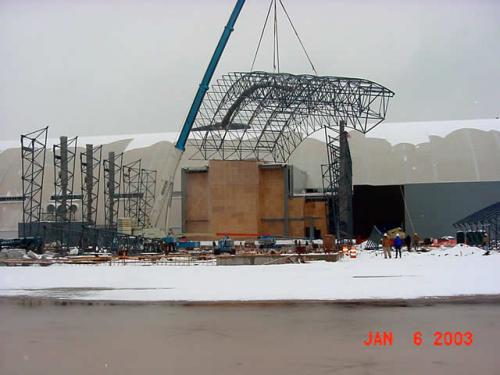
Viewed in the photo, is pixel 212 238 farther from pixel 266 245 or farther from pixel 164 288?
pixel 164 288

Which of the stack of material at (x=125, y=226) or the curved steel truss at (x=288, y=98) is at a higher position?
the curved steel truss at (x=288, y=98)

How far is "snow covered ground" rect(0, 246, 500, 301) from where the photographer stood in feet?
59.2

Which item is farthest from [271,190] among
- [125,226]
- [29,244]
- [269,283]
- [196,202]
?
[269,283]

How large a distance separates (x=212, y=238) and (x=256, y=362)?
2133 inches

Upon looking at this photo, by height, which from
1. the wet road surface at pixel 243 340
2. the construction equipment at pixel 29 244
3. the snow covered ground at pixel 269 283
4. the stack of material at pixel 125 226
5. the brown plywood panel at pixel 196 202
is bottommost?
the wet road surface at pixel 243 340

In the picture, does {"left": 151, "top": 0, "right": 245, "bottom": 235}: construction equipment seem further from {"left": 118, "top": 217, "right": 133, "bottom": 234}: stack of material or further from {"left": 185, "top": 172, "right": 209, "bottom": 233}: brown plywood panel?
{"left": 185, "top": 172, "right": 209, "bottom": 233}: brown plywood panel

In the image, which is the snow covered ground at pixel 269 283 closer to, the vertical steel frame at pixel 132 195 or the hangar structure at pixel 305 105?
the hangar structure at pixel 305 105

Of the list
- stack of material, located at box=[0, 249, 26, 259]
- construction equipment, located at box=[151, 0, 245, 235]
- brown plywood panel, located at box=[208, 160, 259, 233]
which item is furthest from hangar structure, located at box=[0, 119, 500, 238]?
stack of material, located at box=[0, 249, 26, 259]

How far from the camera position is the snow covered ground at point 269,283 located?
1803 cm

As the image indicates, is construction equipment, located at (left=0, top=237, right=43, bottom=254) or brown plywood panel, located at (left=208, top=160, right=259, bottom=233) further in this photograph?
brown plywood panel, located at (left=208, top=160, right=259, bottom=233)

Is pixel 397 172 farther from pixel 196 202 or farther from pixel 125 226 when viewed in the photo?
pixel 125 226

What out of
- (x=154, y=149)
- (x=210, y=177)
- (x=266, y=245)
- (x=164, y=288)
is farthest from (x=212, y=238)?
(x=164, y=288)

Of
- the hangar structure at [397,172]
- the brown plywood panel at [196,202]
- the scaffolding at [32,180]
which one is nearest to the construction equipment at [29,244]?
the scaffolding at [32,180]

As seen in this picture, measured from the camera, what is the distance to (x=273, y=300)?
16703 mm
